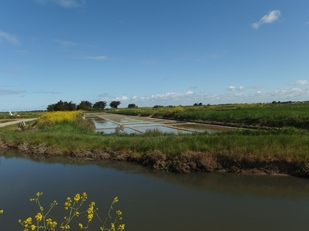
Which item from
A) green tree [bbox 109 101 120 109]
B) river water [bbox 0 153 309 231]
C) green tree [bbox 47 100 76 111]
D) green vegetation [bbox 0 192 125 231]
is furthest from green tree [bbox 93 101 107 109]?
green vegetation [bbox 0 192 125 231]

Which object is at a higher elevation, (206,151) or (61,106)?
(61,106)

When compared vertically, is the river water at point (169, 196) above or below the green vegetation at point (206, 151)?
below

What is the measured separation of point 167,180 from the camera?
799 cm

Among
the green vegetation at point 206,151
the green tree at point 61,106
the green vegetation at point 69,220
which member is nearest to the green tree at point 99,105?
the green tree at point 61,106

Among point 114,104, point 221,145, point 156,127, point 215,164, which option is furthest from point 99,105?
point 215,164

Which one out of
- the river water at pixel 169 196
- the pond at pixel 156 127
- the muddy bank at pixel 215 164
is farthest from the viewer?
the pond at pixel 156 127

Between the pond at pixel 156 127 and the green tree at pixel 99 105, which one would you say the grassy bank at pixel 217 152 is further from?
the green tree at pixel 99 105

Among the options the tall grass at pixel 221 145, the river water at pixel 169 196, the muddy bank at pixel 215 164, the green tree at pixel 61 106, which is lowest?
the river water at pixel 169 196

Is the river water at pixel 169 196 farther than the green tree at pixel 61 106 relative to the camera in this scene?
No

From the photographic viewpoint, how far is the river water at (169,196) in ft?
16.6

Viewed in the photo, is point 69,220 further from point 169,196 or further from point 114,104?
point 114,104

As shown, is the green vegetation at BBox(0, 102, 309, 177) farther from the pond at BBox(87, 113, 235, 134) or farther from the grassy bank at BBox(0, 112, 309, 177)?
the pond at BBox(87, 113, 235, 134)

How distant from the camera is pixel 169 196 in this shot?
6.52 meters

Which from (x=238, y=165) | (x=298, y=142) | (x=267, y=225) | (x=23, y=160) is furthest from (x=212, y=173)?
(x=23, y=160)
